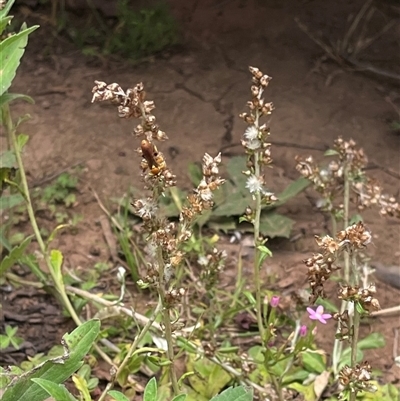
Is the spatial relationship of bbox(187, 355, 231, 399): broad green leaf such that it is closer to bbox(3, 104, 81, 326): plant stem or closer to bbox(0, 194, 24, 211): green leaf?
bbox(3, 104, 81, 326): plant stem

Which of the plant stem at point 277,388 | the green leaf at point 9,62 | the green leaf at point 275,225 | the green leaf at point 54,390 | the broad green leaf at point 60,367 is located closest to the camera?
the green leaf at point 54,390

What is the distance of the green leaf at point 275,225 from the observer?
193 cm

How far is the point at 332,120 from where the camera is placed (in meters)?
2.39

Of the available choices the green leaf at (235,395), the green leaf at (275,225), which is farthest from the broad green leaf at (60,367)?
the green leaf at (275,225)

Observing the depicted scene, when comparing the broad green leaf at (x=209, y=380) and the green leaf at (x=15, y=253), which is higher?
the green leaf at (x=15, y=253)

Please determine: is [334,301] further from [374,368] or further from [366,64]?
[366,64]

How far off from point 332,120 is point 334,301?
0.87m

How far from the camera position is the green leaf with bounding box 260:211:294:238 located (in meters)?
1.93

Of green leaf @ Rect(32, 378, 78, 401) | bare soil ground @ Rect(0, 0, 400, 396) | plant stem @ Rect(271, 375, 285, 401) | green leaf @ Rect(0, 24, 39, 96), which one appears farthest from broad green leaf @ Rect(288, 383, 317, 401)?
green leaf @ Rect(0, 24, 39, 96)

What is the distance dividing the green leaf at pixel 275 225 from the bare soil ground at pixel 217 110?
0.15ft

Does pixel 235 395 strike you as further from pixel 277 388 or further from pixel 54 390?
pixel 277 388

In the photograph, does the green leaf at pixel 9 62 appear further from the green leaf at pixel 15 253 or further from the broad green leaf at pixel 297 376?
the broad green leaf at pixel 297 376

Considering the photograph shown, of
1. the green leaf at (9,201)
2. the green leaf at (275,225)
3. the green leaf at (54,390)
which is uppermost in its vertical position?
the green leaf at (54,390)

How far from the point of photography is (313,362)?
1.51 m
